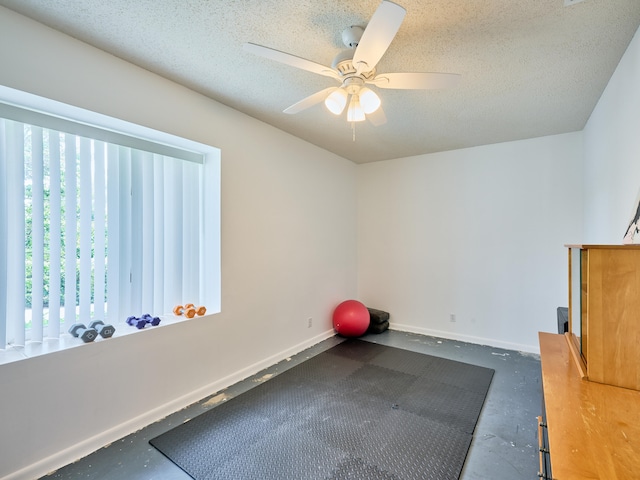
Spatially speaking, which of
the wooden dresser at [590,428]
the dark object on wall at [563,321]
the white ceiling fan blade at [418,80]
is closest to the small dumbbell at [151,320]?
the white ceiling fan blade at [418,80]

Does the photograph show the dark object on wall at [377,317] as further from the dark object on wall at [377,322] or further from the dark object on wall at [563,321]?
the dark object on wall at [563,321]

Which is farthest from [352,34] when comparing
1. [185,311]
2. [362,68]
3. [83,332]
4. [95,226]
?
[83,332]

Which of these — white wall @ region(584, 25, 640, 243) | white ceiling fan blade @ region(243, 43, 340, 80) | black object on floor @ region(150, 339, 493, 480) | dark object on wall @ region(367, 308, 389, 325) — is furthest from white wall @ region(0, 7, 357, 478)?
white wall @ region(584, 25, 640, 243)

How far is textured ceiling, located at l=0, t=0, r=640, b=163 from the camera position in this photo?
1593 mm

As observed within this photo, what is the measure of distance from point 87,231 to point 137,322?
2.44 feet

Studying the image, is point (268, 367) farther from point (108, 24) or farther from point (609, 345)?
point (108, 24)

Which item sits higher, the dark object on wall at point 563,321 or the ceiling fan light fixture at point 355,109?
the ceiling fan light fixture at point 355,109

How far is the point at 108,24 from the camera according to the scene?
68.3 inches

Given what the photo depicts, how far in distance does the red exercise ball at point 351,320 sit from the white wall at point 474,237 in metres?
0.74

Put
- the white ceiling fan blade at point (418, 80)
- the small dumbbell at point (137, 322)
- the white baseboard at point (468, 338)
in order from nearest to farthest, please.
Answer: the white ceiling fan blade at point (418, 80), the small dumbbell at point (137, 322), the white baseboard at point (468, 338)

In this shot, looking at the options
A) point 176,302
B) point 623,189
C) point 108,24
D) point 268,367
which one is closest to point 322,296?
point 268,367

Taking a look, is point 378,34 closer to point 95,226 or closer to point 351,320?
point 95,226

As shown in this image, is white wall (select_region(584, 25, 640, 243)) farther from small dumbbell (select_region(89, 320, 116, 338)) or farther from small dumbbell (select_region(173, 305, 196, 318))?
small dumbbell (select_region(89, 320, 116, 338))

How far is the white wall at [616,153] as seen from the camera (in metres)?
1.82
